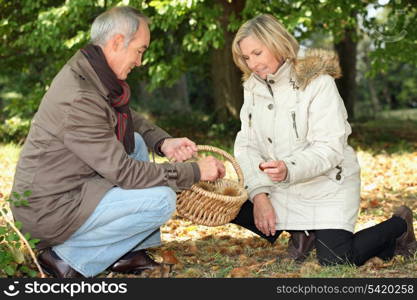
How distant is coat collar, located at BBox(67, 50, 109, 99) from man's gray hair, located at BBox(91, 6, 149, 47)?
164mm

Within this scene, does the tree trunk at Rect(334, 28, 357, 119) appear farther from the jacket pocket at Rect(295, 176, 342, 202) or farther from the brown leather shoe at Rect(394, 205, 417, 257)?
the jacket pocket at Rect(295, 176, 342, 202)

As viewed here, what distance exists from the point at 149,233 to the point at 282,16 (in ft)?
19.0

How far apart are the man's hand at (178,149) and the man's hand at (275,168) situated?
20.1 inches

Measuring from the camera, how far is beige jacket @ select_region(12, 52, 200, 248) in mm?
3354

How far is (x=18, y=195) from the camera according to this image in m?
3.30

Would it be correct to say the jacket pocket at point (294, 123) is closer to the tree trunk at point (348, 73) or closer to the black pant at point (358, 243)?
the black pant at point (358, 243)

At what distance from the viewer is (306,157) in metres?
3.77

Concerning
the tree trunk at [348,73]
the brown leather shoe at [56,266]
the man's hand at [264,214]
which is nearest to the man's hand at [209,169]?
the man's hand at [264,214]

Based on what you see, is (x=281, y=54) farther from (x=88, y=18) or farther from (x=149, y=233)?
(x=88, y=18)

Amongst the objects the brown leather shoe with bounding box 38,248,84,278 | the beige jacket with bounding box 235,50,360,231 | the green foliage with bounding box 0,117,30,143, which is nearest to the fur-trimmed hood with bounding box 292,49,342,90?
the beige jacket with bounding box 235,50,360,231

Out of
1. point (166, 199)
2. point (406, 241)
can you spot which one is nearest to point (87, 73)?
point (166, 199)

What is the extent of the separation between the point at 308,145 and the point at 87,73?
1.45 m

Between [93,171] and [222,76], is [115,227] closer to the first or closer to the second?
[93,171]

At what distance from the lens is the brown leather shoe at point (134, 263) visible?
3742 millimetres
